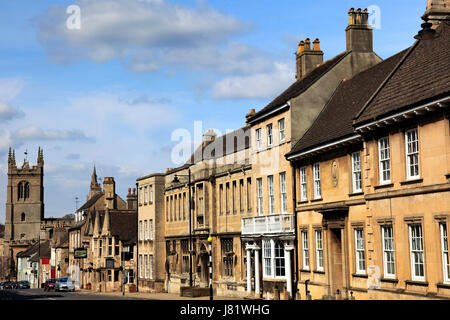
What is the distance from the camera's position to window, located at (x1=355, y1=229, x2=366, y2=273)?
1199 inches

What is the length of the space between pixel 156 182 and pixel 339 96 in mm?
32265

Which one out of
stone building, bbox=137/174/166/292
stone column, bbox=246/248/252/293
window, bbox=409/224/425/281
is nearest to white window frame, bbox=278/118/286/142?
stone column, bbox=246/248/252/293

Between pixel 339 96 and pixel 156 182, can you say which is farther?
Answer: pixel 156 182

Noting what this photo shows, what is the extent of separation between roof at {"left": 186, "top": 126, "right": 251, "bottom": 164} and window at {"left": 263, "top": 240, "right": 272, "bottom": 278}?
8282 mm

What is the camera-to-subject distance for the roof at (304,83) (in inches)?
1550

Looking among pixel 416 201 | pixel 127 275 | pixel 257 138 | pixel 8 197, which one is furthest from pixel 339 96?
pixel 8 197

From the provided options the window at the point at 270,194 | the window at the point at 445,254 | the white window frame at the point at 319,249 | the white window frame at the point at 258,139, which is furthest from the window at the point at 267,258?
the window at the point at 445,254

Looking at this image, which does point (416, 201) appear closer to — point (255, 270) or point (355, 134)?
point (355, 134)

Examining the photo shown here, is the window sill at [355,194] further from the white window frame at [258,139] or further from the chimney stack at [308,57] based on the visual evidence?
the chimney stack at [308,57]

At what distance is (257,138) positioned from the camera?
1715 inches

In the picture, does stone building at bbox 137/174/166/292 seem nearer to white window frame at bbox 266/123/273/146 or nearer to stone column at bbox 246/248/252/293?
stone column at bbox 246/248/252/293

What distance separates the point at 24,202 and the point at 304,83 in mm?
162483

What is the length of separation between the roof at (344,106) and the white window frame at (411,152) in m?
5.14

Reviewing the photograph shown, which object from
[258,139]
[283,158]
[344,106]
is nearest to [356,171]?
[344,106]
